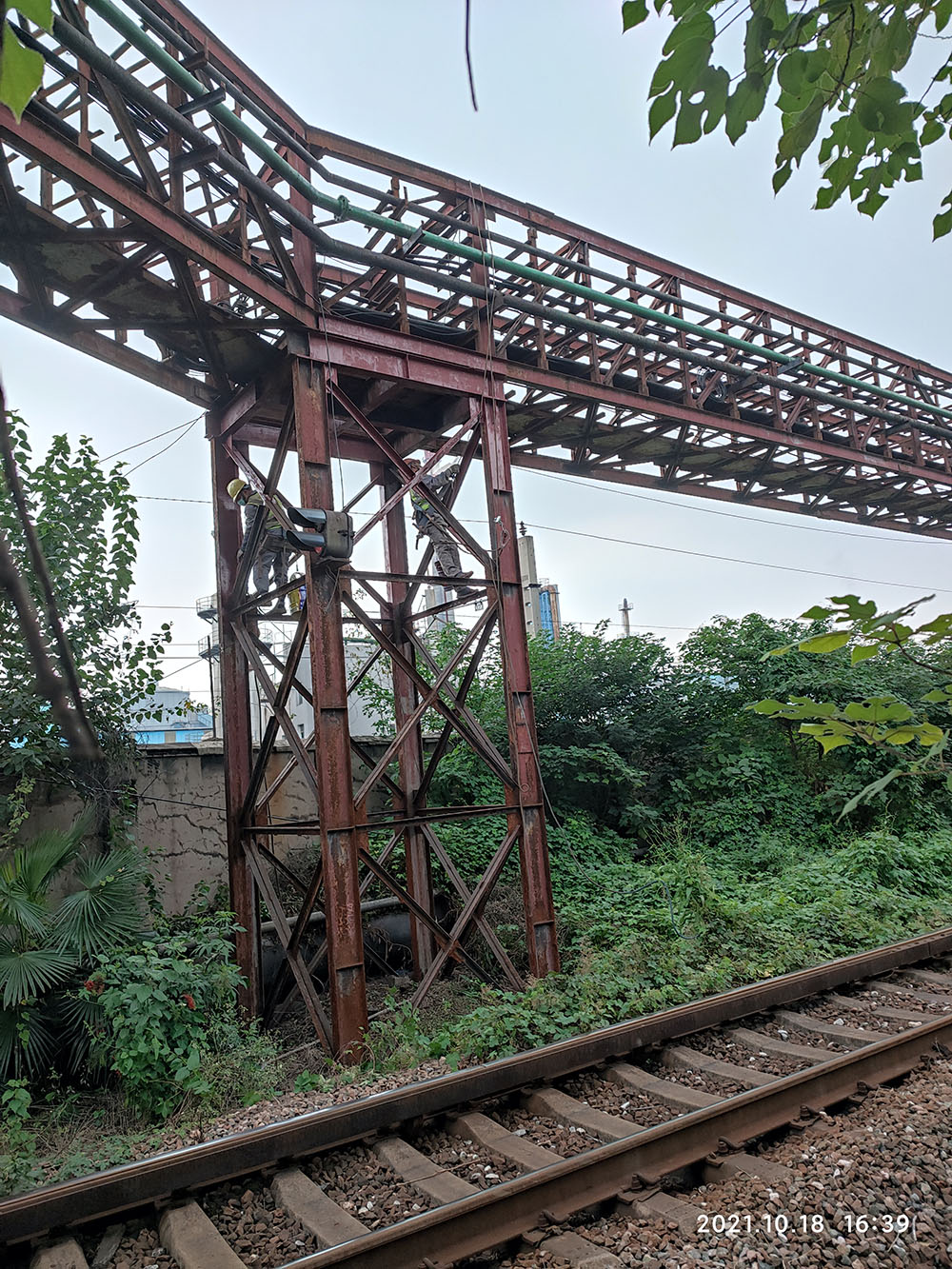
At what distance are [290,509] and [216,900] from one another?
15.3 feet

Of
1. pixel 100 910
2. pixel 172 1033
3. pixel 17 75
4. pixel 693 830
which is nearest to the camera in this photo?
pixel 17 75

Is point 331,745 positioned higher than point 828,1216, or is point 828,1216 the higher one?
point 331,745

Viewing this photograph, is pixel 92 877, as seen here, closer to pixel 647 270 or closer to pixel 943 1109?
pixel 943 1109

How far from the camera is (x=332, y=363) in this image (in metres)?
7.50

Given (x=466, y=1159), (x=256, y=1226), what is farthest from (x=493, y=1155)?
(x=256, y=1226)

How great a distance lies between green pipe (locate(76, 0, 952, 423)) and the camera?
5512mm

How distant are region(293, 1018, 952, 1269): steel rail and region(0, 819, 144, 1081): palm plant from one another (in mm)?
3738

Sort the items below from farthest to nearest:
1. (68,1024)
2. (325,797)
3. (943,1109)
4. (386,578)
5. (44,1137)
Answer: (386,578) < (325,797) < (68,1024) < (44,1137) < (943,1109)

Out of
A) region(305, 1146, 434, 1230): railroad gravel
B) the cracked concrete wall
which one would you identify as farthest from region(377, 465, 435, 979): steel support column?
region(305, 1146, 434, 1230): railroad gravel

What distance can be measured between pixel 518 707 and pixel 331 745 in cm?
208

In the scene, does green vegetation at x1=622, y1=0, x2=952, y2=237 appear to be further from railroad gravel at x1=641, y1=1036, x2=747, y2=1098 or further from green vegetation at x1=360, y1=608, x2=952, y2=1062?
railroad gravel at x1=641, y1=1036, x2=747, y2=1098

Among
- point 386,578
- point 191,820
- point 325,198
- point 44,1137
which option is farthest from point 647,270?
point 44,1137

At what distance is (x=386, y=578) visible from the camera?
771 cm

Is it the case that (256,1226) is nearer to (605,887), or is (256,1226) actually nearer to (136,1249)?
(136,1249)
